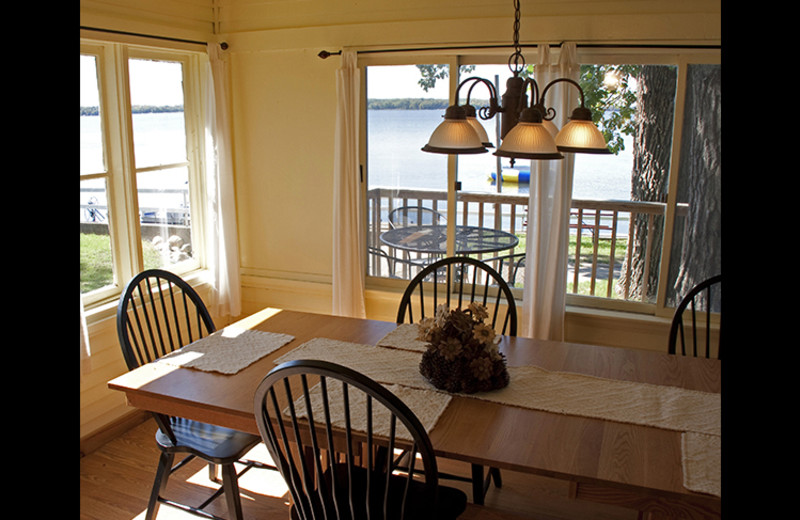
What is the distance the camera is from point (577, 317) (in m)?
3.75

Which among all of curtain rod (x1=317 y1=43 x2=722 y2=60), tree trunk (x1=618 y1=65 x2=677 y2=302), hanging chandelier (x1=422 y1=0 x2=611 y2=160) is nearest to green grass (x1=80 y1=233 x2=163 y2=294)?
curtain rod (x1=317 y1=43 x2=722 y2=60)

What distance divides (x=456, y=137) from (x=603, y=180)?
6.38 ft

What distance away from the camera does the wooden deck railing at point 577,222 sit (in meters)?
3.74

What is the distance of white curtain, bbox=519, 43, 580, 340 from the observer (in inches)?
140

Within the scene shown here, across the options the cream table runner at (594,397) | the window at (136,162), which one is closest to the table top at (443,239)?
the window at (136,162)

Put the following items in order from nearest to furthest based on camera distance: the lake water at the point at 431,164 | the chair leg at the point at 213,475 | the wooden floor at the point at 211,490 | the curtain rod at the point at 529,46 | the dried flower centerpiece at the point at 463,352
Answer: the dried flower centerpiece at the point at 463,352
the wooden floor at the point at 211,490
the chair leg at the point at 213,475
the curtain rod at the point at 529,46
the lake water at the point at 431,164

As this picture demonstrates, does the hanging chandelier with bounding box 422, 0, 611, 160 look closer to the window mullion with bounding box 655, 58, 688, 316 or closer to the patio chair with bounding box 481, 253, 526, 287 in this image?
the window mullion with bounding box 655, 58, 688, 316

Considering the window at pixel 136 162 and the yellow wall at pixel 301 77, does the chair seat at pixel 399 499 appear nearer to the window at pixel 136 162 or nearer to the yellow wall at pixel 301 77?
the yellow wall at pixel 301 77

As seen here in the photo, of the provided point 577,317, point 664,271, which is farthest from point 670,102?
point 577,317

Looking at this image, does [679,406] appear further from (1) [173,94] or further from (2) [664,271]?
(1) [173,94]

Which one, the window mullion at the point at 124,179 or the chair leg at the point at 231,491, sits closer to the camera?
the chair leg at the point at 231,491

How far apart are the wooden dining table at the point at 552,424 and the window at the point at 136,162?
141 centimetres
